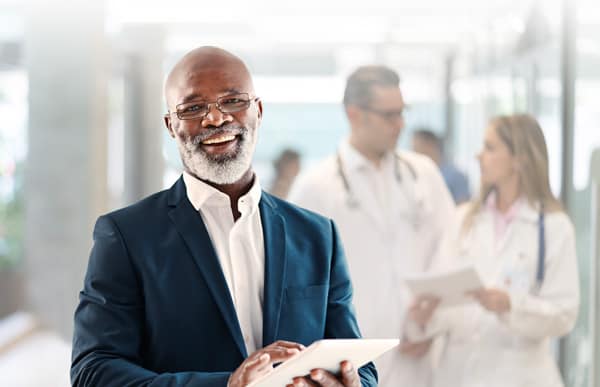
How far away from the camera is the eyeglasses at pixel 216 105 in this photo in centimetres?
184

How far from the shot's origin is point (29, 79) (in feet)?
18.3

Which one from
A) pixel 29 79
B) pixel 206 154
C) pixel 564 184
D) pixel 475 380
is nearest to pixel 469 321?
pixel 475 380

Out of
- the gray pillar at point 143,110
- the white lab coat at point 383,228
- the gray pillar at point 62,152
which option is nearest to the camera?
the white lab coat at point 383,228

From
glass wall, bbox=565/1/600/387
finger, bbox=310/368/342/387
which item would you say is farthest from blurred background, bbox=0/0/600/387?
finger, bbox=310/368/342/387

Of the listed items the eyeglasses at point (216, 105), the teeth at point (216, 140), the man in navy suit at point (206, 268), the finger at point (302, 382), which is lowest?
the finger at point (302, 382)

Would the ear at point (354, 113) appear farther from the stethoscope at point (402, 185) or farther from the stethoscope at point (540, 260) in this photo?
the stethoscope at point (540, 260)

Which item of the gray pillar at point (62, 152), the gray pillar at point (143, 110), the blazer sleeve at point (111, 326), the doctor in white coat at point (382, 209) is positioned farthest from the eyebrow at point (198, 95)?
the gray pillar at point (62, 152)

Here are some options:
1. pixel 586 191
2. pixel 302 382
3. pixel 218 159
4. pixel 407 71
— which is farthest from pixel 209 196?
pixel 586 191

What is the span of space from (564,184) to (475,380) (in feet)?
2.83

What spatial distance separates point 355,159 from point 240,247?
189cm

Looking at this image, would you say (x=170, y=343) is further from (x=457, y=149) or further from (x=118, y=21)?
(x=118, y=21)

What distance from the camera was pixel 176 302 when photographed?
177 centimetres

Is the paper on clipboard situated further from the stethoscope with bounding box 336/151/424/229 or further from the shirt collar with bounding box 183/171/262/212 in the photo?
the shirt collar with bounding box 183/171/262/212

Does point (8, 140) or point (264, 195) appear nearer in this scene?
point (264, 195)
